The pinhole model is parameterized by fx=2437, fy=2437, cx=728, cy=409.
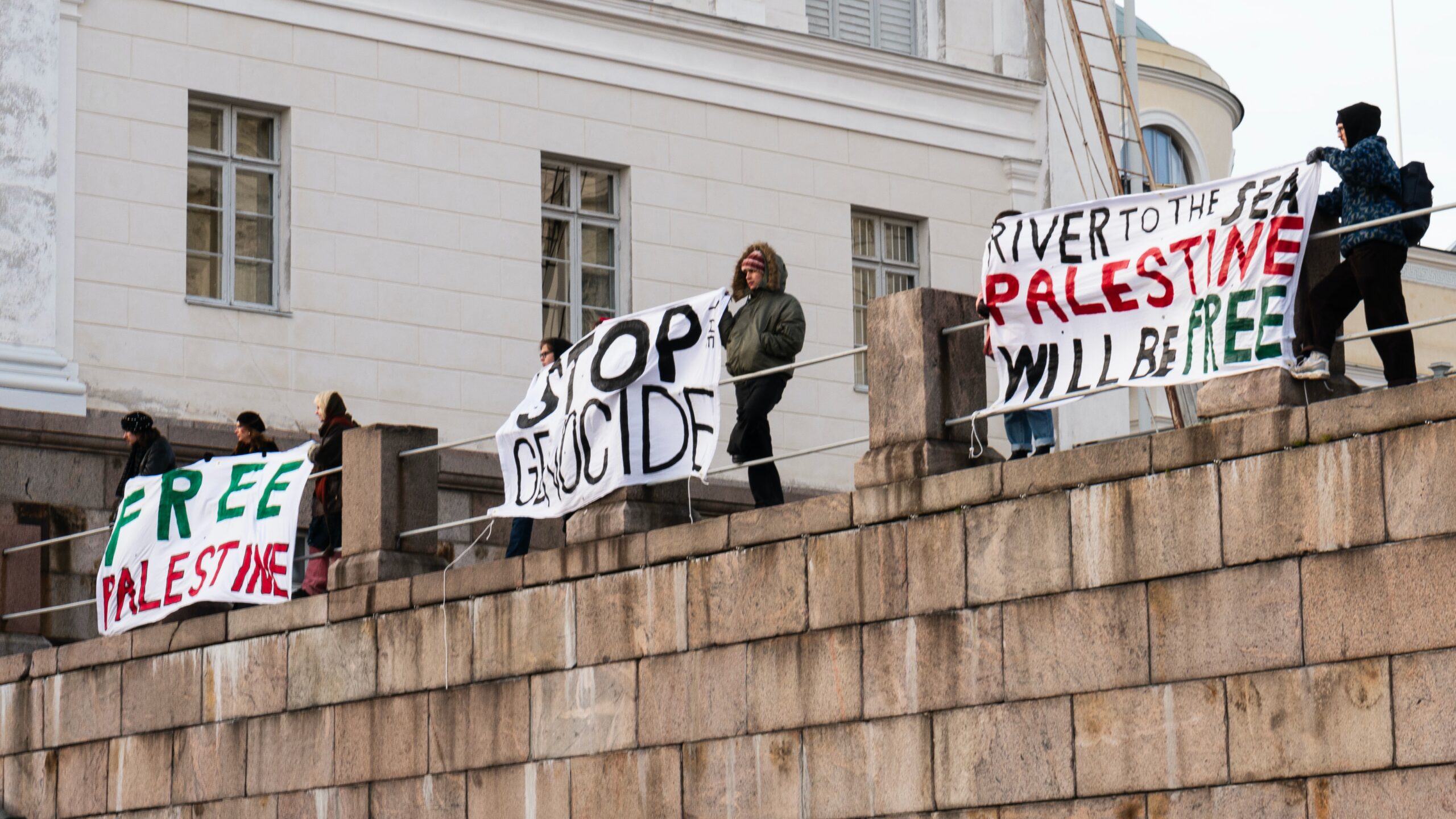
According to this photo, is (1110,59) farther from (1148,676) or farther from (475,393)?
(1148,676)

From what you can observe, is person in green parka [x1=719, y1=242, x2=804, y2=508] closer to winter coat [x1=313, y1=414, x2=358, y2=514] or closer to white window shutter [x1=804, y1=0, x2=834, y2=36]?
winter coat [x1=313, y1=414, x2=358, y2=514]

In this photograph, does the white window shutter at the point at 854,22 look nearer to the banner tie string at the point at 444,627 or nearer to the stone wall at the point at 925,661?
the stone wall at the point at 925,661

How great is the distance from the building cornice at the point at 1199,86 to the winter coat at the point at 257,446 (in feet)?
70.0

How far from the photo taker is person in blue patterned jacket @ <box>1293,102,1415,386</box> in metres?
11.3

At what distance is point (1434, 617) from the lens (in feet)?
33.0

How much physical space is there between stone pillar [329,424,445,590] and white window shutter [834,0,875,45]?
9.50 m

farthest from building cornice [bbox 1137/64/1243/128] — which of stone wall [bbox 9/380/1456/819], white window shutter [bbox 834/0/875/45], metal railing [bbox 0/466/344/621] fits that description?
stone wall [bbox 9/380/1456/819]

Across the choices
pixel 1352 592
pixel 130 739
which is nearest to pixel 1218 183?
pixel 1352 592

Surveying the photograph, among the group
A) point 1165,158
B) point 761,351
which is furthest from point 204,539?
point 1165,158

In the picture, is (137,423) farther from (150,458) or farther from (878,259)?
(878,259)

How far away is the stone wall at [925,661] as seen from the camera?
10.4 meters

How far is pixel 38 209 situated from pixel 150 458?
2.80 metres

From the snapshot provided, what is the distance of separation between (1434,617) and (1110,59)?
16625mm

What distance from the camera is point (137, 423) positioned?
17953 millimetres
